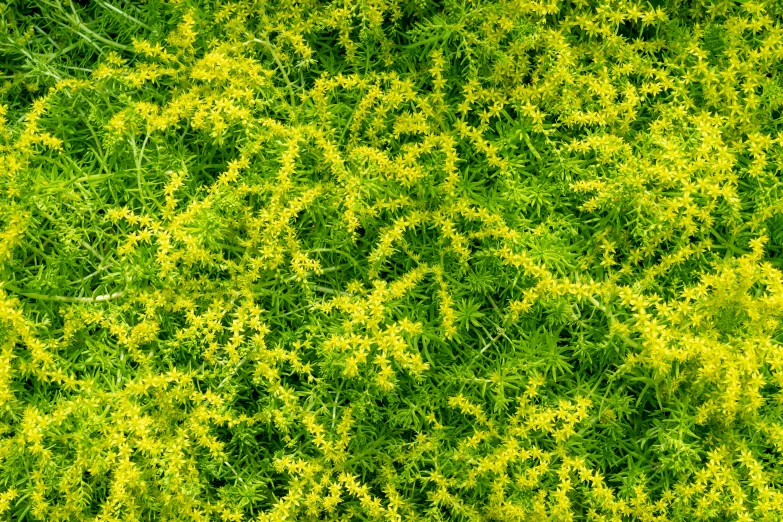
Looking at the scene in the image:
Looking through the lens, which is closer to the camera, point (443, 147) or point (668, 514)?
point (668, 514)

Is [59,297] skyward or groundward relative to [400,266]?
groundward

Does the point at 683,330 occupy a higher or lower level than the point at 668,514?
higher

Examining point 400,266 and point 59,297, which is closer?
point 59,297

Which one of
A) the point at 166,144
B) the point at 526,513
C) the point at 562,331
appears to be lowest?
the point at 526,513

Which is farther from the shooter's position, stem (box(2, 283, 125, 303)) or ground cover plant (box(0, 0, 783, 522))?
stem (box(2, 283, 125, 303))

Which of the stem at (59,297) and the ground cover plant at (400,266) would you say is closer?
the ground cover plant at (400,266)

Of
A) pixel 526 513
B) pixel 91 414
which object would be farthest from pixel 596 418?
pixel 91 414

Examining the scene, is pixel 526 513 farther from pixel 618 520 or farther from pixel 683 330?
pixel 683 330
